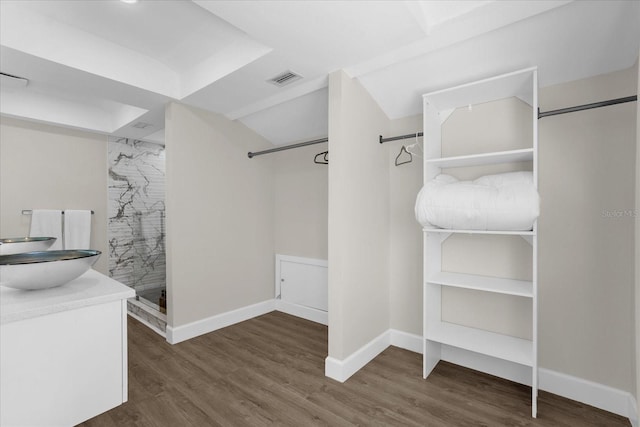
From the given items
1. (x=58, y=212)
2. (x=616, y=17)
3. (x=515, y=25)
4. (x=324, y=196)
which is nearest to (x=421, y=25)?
(x=515, y=25)

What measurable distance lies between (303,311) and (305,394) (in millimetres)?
1449

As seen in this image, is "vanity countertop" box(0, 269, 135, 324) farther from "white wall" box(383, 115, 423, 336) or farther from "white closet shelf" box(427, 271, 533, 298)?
"white wall" box(383, 115, 423, 336)

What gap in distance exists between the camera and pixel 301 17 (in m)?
1.73

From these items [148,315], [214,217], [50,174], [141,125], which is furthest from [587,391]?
[50,174]

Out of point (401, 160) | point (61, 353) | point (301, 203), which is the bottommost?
point (61, 353)

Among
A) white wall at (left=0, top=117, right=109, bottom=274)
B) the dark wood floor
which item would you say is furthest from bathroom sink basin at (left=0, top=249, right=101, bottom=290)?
white wall at (left=0, top=117, right=109, bottom=274)

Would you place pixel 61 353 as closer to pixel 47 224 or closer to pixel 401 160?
pixel 401 160

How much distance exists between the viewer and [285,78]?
2422mm

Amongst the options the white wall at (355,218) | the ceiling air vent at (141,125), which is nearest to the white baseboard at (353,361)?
the white wall at (355,218)

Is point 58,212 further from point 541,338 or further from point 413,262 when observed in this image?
point 541,338

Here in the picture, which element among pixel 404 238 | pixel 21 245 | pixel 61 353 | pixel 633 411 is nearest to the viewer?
pixel 61 353

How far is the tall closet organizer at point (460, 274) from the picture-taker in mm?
1924

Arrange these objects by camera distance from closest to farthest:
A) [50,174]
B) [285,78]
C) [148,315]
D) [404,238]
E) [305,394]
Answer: [305,394], [285,78], [404,238], [148,315], [50,174]

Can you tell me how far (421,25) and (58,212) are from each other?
400cm
